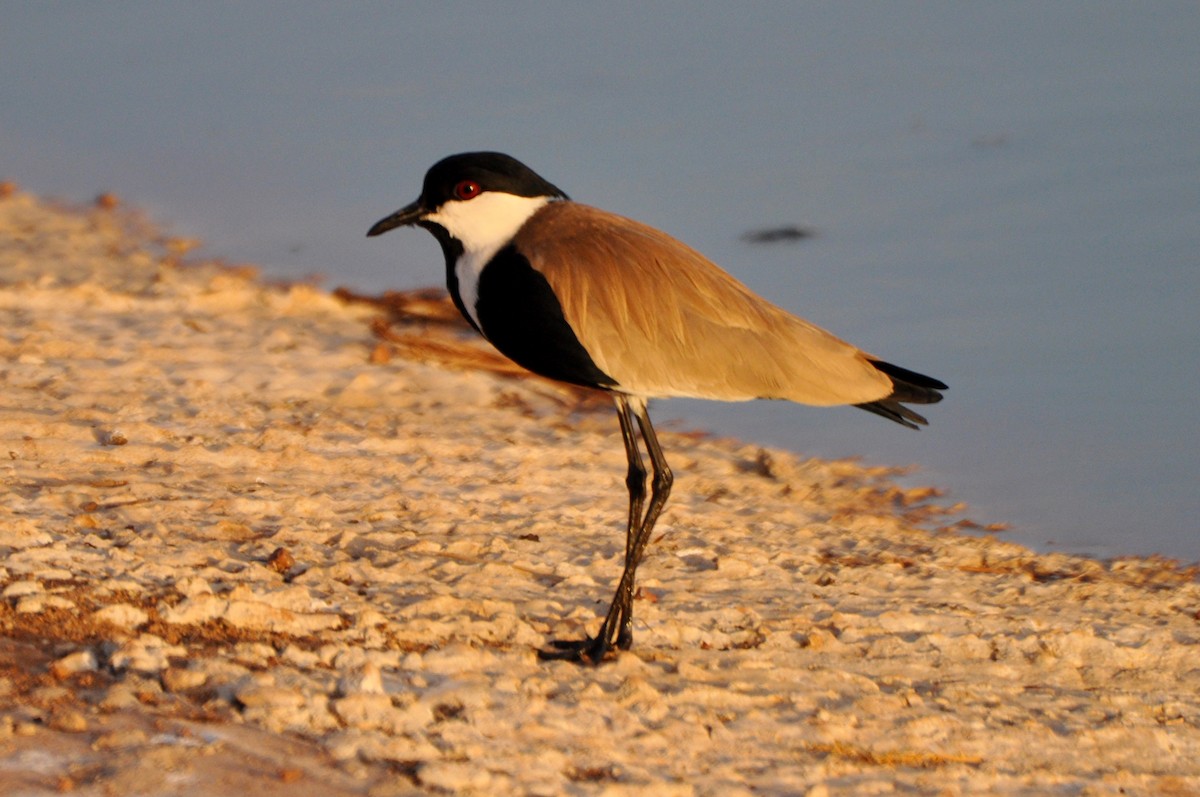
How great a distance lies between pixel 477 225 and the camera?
5.57 metres

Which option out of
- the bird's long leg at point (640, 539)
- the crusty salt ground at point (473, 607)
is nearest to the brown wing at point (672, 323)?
the bird's long leg at point (640, 539)

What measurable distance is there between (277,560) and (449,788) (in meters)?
1.71

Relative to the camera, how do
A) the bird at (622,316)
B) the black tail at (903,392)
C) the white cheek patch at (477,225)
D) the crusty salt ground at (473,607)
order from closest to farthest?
the crusty salt ground at (473,607) < the bird at (622,316) < the white cheek patch at (477,225) < the black tail at (903,392)

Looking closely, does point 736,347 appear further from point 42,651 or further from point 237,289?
point 237,289

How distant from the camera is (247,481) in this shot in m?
6.51

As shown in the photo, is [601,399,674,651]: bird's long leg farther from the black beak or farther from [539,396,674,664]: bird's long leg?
the black beak

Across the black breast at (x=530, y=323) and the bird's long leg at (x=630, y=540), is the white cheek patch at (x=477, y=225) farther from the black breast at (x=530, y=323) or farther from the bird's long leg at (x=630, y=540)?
the bird's long leg at (x=630, y=540)

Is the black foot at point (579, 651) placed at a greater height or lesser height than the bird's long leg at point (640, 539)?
lesser

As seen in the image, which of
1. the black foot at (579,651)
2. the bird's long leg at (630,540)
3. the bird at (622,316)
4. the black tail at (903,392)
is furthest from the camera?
the black tail at (903,392)

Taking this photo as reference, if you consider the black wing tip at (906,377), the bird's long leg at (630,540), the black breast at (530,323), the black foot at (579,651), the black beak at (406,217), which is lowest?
the black foot at (579,651)

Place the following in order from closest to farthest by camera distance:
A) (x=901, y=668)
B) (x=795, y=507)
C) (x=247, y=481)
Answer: (x=901, y=668), (x=247, y=481), (x=795, y=507)

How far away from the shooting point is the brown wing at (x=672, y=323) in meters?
5.41

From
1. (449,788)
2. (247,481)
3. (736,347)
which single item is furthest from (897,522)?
(449,788)

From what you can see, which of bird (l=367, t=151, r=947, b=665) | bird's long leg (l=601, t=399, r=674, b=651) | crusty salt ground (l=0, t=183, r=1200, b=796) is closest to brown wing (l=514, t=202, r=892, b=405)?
bird (l=367, t=151, r=947, b=665)
